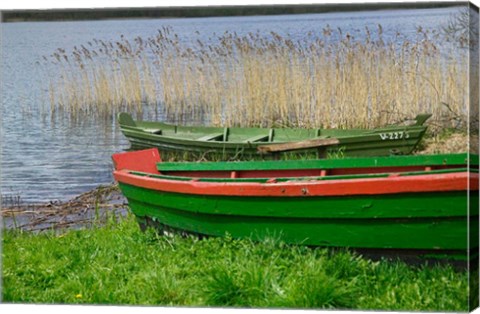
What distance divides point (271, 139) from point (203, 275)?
3.06 ft

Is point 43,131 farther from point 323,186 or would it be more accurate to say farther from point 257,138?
point 323,186

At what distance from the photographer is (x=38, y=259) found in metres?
7.45

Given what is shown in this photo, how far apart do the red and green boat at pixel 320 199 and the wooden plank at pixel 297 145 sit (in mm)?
118

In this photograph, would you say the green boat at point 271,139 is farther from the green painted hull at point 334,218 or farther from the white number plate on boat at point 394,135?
the green painted hull at point 334,218

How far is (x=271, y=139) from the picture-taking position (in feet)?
23.2

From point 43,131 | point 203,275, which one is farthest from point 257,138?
point 43,131

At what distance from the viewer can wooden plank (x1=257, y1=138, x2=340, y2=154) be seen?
22.6ft

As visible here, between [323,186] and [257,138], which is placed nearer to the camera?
[323,186]

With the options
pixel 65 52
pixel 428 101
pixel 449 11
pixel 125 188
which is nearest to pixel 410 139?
pixel 428 101

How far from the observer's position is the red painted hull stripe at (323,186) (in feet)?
20.5

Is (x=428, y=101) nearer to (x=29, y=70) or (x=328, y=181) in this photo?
(x=328, y=181)

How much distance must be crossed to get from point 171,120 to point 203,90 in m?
0.28

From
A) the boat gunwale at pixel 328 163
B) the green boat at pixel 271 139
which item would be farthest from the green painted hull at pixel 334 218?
the green boat at pixel 271 139

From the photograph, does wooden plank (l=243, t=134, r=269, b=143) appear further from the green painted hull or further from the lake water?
the lake water
